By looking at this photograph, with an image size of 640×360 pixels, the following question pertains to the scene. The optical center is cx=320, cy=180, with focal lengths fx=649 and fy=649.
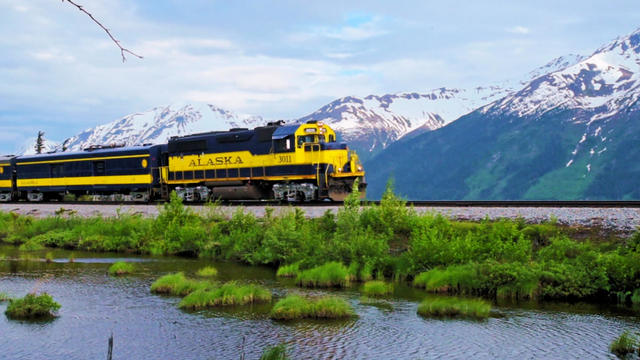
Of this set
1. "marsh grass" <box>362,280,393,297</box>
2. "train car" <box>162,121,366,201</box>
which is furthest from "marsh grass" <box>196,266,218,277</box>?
"train car" <box>162,121,366,201</box>

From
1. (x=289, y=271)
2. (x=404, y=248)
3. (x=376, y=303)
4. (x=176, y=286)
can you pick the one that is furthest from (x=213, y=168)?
A: (x=376, y=303)

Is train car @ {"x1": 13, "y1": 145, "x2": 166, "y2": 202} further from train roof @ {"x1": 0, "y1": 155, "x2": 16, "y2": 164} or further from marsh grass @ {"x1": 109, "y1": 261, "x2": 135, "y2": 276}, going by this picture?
marsh grass @ {"x1": 109, "y1": 261, "x2": 135, "y2": 276}

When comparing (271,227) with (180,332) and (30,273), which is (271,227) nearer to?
(30,273)

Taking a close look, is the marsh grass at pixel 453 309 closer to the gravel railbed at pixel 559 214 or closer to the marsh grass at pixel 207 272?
the gravel railbed at pixel 559 214

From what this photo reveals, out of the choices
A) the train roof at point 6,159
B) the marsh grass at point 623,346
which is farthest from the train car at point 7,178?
the marsh grass at point 623,346

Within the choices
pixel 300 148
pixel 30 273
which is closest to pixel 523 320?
pixel 30 273

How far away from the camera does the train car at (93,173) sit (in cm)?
4522

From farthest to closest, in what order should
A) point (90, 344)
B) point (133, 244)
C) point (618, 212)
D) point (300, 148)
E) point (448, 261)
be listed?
1. point (300, 148)
2. point (133, 244)
3. point (618, 212)
4. point (448, 261)
5. point (90, 344)

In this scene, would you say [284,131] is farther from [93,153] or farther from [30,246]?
[93,153]

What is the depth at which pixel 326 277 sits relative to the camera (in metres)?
20.7

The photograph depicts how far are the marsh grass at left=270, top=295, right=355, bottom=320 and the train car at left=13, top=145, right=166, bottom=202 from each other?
30.2 meters

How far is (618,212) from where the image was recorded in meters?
22.5

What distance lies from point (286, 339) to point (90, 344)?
170 inches

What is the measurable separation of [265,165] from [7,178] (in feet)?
92.6
